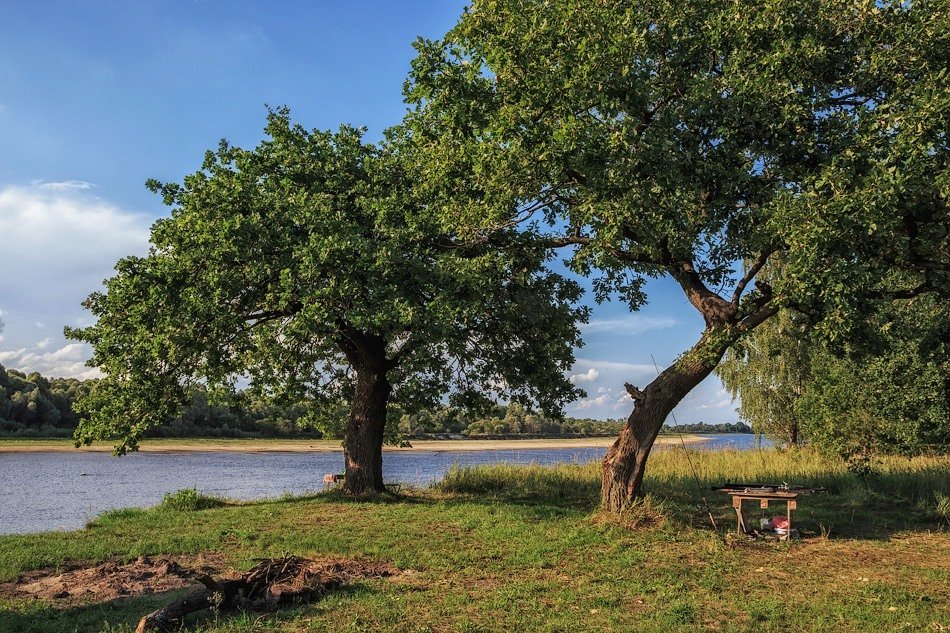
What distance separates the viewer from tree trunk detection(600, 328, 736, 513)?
14352 mm

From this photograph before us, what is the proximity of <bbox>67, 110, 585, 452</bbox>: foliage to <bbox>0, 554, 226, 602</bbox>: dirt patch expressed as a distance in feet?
18.5

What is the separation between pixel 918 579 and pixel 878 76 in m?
8.56

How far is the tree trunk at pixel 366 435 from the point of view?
19.0 meters

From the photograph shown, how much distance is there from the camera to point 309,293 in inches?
589

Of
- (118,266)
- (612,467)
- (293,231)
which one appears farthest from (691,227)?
(118,266)

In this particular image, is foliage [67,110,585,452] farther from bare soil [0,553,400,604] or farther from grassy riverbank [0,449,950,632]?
bare soil [0,553,400,604]

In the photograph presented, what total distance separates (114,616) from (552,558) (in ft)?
20.1

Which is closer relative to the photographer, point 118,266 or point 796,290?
point 796,290

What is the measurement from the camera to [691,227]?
13.1 meters

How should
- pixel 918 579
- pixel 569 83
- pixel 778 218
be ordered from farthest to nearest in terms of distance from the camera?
1. pixel 569 83
2. pixel 778 218
3. pixel 918 579

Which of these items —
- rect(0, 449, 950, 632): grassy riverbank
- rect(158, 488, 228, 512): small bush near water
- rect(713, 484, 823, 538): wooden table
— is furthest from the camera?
rect(158, 488, 228, 512): small bush near water

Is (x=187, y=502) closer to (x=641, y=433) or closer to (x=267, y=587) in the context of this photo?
(x=267, y=587)

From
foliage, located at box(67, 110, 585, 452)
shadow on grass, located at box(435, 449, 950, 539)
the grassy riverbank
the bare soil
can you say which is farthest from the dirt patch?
shadow on grass, located at box(435, 449, 950, 539)

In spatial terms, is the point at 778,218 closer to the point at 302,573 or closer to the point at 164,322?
the point at 302,573
